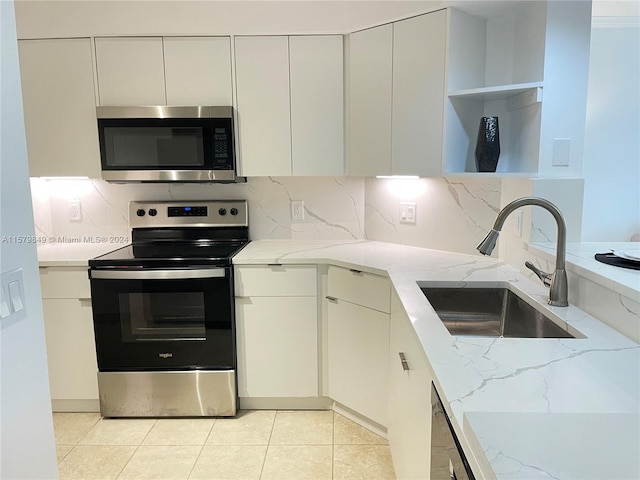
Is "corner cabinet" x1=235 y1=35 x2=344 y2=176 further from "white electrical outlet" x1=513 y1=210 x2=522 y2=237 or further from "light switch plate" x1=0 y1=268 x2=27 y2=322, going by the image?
"light switch plate" x1=0 y1=268 x2=27 y2=322

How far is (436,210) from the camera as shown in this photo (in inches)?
101

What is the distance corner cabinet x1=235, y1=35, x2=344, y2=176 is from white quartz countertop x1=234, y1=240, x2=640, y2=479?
1.20 meters

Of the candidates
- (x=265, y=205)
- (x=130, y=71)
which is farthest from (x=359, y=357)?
(x=130, y=71)

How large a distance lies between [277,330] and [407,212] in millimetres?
1032

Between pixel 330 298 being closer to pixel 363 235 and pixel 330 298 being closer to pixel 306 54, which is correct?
pixel 363 235

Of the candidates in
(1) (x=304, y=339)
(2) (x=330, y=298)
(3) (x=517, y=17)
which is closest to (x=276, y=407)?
(1) (x=304, y=339)

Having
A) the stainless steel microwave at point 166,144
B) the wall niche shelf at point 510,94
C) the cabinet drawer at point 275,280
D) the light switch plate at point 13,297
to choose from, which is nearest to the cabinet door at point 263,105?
the stainless steel microwave at point 166,144

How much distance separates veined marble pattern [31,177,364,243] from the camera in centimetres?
290

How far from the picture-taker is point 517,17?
2199mm

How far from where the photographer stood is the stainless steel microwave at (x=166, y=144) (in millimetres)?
2477

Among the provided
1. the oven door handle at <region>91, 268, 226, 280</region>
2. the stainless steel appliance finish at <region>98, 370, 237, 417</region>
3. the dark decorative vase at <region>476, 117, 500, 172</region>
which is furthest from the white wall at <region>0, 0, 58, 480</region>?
the dark decorative vase at <region>476, 117, 500, 172</region>

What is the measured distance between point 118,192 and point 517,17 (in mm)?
2512

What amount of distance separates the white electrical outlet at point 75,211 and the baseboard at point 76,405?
1129 mm

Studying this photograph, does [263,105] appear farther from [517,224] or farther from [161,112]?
[517,224]
